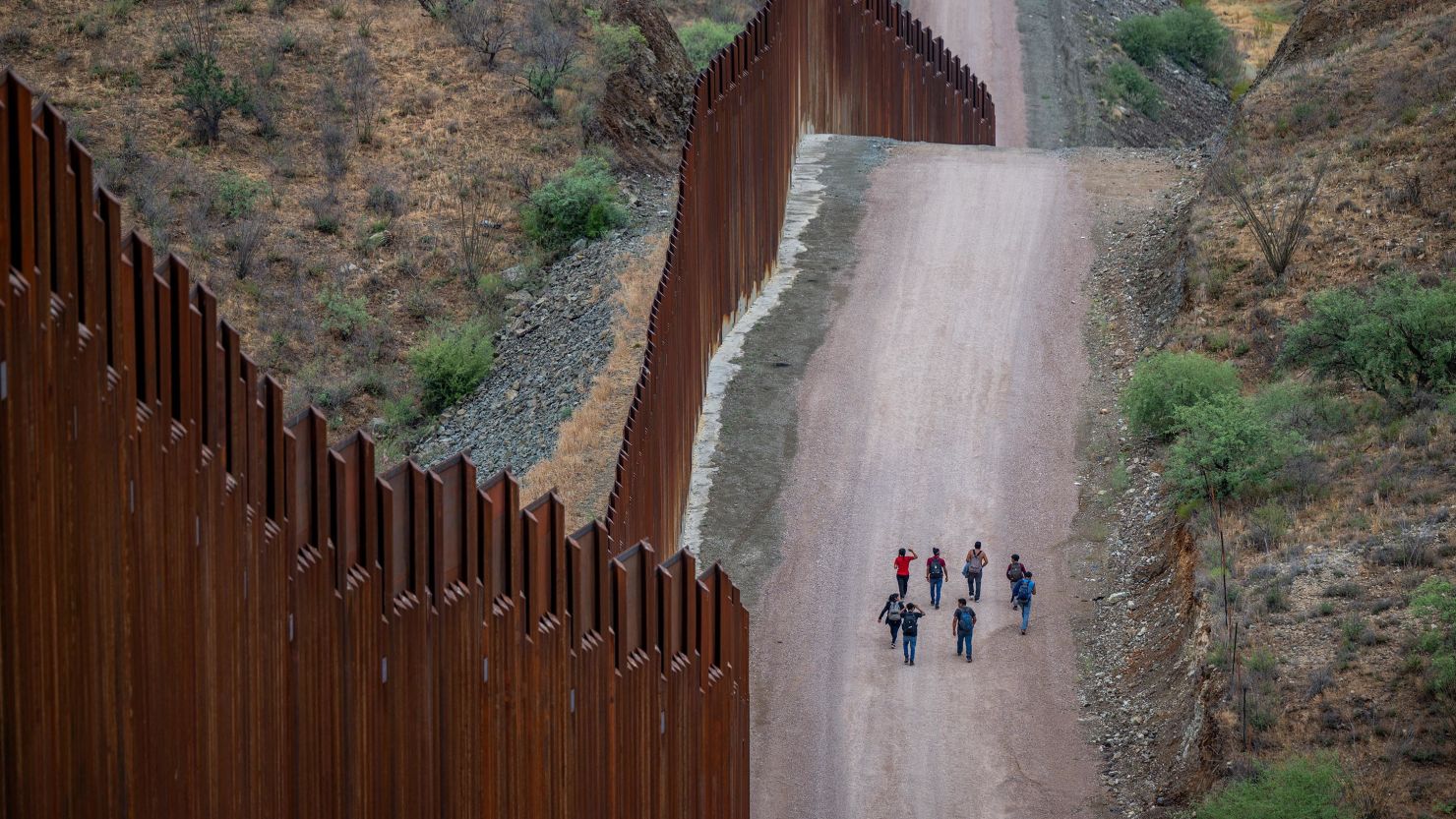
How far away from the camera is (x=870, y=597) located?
75.2 feet

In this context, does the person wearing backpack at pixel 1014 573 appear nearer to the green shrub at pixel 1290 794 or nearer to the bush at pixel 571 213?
the green shrub at pixel 1290 794

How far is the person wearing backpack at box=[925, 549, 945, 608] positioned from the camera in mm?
22500

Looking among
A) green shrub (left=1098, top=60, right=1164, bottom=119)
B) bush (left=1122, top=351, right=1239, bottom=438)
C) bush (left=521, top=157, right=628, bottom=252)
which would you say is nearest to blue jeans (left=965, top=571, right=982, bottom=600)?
bush (left=1122, top=351, right=1239, bottom=438)

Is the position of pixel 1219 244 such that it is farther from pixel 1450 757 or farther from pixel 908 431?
pixel 1450 757

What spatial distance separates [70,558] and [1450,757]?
12083 millimetres

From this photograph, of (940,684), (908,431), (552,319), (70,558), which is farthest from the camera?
(552,319)

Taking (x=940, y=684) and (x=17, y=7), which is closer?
(x=940, y=684)

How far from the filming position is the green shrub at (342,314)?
36.7m

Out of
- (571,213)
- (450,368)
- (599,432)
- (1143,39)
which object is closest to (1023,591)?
(599,432)

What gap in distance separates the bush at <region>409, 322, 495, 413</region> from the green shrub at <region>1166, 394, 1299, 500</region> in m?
15.9

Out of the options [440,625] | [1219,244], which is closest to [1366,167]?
[1219,244]

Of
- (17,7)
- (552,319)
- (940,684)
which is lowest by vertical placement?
(940,684)

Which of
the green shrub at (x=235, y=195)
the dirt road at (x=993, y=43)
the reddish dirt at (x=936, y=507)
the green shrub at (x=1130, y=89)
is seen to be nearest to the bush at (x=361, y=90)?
the green shrub at (x=235, y=195)

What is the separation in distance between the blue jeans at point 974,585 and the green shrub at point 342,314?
17.5 m
